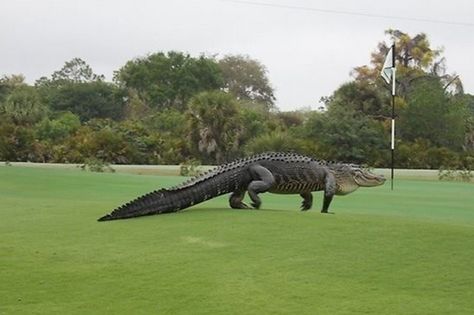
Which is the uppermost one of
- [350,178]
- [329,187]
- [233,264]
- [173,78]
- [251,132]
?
[173,78]

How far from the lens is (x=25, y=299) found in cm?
623

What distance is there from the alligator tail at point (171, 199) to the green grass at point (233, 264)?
28cm

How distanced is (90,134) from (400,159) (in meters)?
15.4

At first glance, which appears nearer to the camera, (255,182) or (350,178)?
(255,182)

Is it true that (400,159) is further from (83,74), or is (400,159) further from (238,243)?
(83,74)

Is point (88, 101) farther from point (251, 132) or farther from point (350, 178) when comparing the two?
point (350, 178)

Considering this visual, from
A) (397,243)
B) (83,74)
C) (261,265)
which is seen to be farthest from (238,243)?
(83,74)

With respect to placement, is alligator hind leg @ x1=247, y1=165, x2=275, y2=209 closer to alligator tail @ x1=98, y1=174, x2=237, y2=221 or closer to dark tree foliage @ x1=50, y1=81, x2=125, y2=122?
alligator tail @ x1=98, y1=174, x2=237, y2=221

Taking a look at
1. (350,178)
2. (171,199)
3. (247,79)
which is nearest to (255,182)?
(171,199)

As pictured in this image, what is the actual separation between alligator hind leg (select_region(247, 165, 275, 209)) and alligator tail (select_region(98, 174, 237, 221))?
1.15 feet

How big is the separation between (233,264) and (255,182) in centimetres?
339

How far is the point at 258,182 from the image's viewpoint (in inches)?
413

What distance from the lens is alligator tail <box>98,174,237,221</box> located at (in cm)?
1003

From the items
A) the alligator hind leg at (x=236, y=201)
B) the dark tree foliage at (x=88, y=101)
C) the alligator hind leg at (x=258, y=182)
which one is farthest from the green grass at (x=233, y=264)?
the dark tree foliage at (x=88, y=101)
